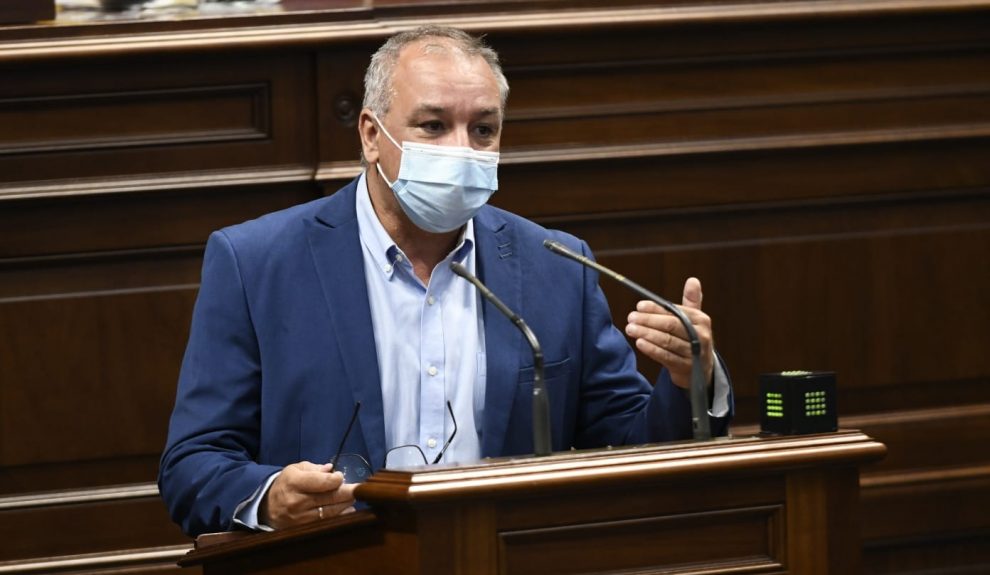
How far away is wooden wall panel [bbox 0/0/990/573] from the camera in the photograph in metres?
3.35

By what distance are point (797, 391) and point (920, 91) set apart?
1.88 meters

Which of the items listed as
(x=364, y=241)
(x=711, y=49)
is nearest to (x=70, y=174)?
(x=364, y=241)

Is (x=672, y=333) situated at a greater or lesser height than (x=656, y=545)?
greater

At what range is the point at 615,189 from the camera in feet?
11.7

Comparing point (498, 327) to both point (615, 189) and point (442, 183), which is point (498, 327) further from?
point (615, 189)

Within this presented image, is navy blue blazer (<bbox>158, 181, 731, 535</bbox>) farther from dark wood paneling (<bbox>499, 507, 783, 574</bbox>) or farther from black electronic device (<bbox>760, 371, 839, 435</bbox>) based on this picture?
dark wood paneling (<bbox>499, 507, 783, 574</bbox>)

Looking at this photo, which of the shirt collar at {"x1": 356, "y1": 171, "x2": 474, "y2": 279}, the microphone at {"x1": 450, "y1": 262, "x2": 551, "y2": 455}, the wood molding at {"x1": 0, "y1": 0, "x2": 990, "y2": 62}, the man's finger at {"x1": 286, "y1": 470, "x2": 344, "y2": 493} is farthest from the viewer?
the wood molding at {"x1": 0, "y1": 0, "x2": 990, "y2": 62}

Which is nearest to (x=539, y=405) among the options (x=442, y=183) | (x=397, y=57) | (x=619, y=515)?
(x=619, y=515)

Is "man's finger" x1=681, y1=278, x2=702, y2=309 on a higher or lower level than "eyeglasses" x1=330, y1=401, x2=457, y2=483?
higher

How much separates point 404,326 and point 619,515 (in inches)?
30.4

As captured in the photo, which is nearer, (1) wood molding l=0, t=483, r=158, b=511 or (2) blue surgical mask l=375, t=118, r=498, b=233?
(2) blue surgical mask l=375, t=118, r=498, b=233

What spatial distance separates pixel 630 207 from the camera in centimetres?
357

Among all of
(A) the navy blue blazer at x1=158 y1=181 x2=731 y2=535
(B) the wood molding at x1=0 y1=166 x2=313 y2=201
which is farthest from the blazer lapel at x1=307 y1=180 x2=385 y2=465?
(B) the wood molding at x1=0 y1=166 x2=313 y2=201

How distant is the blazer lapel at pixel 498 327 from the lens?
8.19 feet
